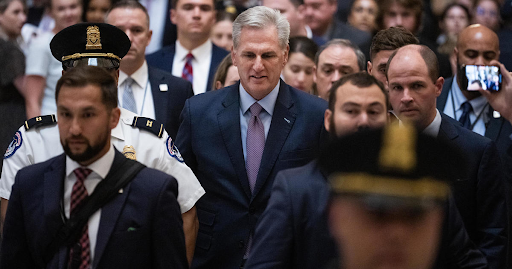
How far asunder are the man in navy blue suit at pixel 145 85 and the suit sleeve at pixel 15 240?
2158 millimetres

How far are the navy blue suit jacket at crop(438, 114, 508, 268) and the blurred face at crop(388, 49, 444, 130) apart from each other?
0.56 ft

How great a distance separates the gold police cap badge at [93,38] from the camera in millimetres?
3805

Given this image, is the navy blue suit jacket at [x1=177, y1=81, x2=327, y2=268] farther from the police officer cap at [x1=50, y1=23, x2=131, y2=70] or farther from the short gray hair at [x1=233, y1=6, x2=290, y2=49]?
the police officer cap at [x1=50, y1=23, x2=131, y2=70]

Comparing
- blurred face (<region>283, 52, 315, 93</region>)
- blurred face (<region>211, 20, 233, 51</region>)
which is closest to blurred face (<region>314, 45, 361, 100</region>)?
blurred face (<region>283, 52, 315, 93</region>)

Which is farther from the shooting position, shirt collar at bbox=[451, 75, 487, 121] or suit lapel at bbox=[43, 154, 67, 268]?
shirt collar at bbox=[451, 75, 487, 121]

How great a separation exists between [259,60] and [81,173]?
1405mm

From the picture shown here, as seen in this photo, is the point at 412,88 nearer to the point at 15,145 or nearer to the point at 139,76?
the point at 15,145

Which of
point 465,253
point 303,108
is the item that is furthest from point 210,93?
point 465,253

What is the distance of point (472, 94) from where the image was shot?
5262 mm

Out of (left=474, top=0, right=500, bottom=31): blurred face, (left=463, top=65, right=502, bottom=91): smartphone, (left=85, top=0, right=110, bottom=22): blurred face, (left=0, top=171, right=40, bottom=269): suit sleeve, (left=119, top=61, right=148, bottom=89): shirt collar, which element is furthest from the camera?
(left=474, top=0, right=500, bottom=31): blurred face

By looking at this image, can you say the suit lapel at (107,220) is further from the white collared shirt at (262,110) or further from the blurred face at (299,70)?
the blurred face at (299,70)

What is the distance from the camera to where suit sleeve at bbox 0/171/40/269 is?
289 cm

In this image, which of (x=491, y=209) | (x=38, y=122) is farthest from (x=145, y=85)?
(x=491, y=209)

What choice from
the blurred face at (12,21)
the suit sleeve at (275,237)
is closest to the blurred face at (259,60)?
the suit sleeve at (275,237)
